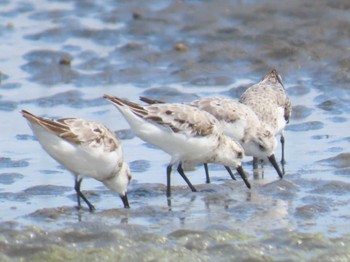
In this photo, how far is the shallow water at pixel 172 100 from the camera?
9.88 meters

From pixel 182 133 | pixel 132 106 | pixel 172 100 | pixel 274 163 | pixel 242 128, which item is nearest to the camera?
pixel 132 106

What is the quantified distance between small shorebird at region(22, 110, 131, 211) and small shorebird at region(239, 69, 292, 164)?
2.35 metres

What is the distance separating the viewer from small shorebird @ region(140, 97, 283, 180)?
1227 centimetres

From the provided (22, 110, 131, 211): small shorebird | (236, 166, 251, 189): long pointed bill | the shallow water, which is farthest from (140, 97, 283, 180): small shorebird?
(22, 110, 131, 211): small shorebird

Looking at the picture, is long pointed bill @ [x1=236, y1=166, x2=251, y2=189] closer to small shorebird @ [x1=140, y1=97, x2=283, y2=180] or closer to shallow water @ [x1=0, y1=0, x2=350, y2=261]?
shallow water @ [x1=0, y1=0, x2=350, y2=261]

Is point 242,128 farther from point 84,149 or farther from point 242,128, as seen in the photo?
point 84,149

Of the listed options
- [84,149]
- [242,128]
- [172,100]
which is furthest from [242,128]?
[172,100]

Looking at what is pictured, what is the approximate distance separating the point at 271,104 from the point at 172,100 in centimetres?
203

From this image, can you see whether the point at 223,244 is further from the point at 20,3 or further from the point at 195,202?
the point at 20,3

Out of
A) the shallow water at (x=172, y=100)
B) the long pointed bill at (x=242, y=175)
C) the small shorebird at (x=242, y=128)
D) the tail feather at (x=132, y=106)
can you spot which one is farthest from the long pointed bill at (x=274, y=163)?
the tail feather at (x=132, y=106)

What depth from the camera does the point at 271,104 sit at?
13227mm

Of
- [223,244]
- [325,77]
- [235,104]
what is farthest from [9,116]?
[223,244]

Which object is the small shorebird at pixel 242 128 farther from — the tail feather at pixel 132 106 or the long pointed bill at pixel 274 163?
the tail feather at pixel 132 106

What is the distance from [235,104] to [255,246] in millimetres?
3079
